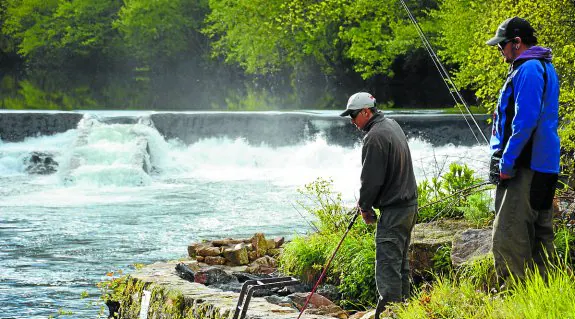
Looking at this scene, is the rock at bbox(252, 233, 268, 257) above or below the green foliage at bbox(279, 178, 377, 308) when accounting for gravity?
below

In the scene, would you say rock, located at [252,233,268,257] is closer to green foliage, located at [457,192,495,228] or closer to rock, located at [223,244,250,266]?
rock, located at [223,244,250,266]

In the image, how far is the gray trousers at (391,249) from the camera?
257 inches

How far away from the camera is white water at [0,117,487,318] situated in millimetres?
12005

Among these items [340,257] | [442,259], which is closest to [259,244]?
[340,257]

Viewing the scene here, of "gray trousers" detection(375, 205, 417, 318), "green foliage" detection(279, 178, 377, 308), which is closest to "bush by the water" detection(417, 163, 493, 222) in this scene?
"green foliage" detection(279, 178, 377, 308)

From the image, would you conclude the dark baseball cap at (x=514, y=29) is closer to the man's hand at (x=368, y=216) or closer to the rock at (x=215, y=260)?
the man's hand at (x=368, y=216)

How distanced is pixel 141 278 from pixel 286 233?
238 inches

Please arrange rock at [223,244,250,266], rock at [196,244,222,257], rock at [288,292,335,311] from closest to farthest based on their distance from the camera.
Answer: rock at [288,292,335,311]
rock at [223,244,250,266]
rock at [196,244,222,257]

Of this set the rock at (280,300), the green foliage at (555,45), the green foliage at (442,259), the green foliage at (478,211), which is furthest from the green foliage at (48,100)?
the green foliage at (442,259)

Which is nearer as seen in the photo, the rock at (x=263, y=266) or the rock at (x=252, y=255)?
the rock at (x=263, y=266)

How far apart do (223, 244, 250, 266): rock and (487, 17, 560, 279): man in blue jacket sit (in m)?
3.88

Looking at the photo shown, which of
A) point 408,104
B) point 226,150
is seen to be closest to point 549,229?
point 226,150

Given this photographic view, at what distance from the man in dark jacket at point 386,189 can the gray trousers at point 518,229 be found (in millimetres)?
805

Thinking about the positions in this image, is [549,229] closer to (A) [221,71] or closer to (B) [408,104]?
(B) [408,104]
